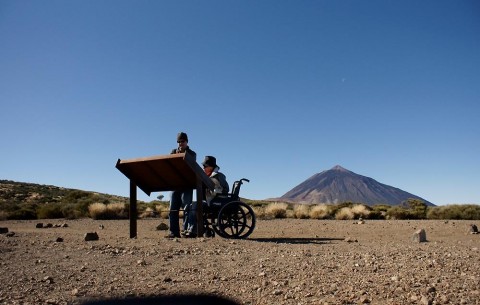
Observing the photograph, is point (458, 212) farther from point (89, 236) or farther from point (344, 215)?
point (89, 236)

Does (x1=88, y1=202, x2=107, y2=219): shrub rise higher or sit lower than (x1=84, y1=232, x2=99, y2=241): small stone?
higher

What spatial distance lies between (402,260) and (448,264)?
1.84 feet

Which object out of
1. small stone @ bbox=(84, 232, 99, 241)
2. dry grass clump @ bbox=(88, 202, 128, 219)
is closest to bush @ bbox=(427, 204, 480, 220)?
dry grass clump @ bbox=(88, 202, 128, 219)

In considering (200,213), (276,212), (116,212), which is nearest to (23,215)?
(116,212)

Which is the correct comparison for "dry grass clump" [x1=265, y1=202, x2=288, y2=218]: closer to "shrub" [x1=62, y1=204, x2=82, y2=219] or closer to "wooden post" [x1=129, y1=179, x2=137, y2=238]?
"shrub" [x1=62, y1=204, x2=82, y2=219]

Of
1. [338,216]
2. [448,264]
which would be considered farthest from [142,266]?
[338,216]

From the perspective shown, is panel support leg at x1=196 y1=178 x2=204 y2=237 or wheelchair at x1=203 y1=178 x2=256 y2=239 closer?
panel support leg at x1=196 y1=178 x2=204 y2=237

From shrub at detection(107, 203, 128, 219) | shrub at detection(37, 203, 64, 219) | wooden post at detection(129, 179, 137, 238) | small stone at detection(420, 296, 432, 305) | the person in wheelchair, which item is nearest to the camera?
small stone at detection(420, 296, 432, 305)

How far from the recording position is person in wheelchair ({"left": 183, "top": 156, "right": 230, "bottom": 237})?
9102mm

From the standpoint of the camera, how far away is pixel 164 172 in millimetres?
8977

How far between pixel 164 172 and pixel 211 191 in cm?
100

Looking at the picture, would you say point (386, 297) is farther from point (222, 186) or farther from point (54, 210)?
point (54, 210)

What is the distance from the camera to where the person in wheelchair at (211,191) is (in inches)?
358

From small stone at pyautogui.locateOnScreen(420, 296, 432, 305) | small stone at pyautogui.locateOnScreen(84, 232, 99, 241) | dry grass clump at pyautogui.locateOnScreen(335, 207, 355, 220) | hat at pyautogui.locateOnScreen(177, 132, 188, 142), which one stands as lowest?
small stone at pyautogui.locateOnScreen(420, 296, 432, 305)
